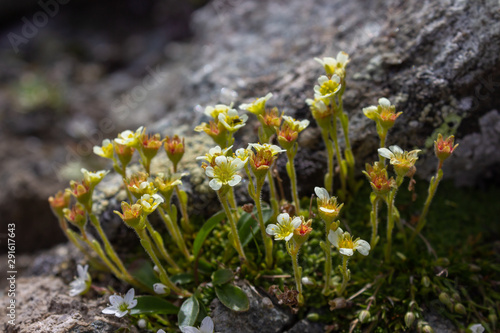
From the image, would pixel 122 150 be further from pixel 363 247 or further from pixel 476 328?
pixel 476 328

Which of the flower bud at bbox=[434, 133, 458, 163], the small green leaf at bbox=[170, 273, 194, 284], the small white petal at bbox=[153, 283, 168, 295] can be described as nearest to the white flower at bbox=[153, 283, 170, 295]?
the small white petal at bbox=[153, 283, 168, 295]

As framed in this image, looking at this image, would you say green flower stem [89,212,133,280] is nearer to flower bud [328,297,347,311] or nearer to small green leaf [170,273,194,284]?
small green leaf [170,273,194,284]

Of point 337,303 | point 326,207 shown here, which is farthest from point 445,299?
point 326,207

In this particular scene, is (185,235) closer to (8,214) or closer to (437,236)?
(437,236)

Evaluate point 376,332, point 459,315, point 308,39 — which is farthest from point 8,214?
point 459,315

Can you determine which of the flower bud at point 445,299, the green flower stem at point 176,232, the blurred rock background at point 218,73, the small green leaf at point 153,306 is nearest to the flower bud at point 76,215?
the green flower stem at point 176,232

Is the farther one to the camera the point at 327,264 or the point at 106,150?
the point at 106,150

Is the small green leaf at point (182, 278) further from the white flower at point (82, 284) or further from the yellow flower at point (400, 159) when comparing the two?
the yellow flower at point (400, 159)
